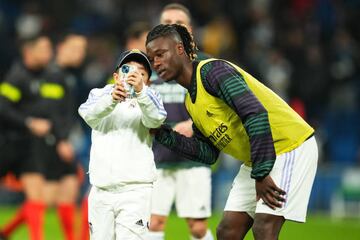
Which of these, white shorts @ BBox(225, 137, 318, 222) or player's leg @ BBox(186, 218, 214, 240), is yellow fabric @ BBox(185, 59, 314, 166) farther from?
player's leg @ BBox(186, 218, 214, 240)

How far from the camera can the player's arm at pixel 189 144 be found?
605 centimetres

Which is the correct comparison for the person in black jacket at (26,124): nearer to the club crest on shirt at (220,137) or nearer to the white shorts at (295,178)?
the club crest on shirt at (220,137)

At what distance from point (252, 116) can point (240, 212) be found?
96 centimetres

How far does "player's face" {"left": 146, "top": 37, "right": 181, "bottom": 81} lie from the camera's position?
5.74 meters

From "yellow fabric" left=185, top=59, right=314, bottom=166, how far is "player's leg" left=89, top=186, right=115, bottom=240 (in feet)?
2.56

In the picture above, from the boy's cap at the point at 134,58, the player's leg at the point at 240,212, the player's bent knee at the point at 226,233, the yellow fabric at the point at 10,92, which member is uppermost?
the yellow fabric at the point at 10,92

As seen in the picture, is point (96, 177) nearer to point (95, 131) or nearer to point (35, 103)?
point (95, 131)

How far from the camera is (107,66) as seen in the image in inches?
651

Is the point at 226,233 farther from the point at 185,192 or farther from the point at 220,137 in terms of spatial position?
the point at 185,192

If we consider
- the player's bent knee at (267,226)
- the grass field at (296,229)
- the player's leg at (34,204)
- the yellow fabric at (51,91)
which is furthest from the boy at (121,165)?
the grass field at (296,229)

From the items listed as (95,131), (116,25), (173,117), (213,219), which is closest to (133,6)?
(116,25)

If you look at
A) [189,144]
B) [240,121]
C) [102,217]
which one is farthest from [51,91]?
[240,121]

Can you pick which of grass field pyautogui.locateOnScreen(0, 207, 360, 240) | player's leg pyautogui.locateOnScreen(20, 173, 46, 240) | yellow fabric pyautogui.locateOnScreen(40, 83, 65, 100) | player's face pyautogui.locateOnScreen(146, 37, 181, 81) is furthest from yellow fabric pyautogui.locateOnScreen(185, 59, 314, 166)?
grass field pyautogui.locateOnScreen(0, 207, 360, 240)

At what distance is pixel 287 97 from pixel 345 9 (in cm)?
281
